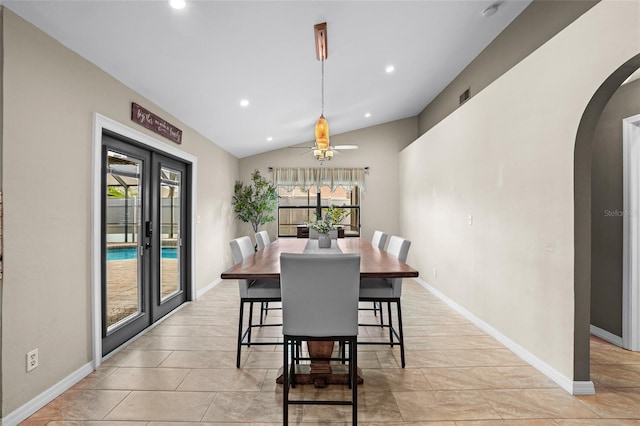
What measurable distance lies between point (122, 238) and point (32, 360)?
4.16 feet

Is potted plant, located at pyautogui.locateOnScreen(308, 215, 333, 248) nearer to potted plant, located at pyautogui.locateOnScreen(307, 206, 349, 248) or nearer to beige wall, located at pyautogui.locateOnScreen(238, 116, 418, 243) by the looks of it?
potted plant, located at pyautogui.locateOnScreen(307, 206, 349, 248)

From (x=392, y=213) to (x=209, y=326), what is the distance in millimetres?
4620

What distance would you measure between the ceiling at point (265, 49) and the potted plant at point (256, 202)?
1.44m

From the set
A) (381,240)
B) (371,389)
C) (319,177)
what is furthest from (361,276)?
(319,177)

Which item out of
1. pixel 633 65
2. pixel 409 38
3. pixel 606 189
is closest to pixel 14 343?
pixel 633 65

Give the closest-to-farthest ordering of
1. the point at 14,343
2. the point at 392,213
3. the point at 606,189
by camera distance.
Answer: the point at 14,343 → the point at 606,189 → the point at 392,213

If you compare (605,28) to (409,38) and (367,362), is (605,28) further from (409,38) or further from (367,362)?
(367,362)

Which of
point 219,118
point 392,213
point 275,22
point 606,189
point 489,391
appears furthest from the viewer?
point 392,213

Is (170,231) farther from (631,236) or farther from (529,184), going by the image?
(631,236)

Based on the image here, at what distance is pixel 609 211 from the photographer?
10.2ft

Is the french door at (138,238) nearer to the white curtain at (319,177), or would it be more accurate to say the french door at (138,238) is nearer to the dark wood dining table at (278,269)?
the dark wood dining table at (278,269)

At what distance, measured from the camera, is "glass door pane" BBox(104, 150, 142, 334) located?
9.41 ft

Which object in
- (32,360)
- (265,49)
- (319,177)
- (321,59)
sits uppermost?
(321,59)

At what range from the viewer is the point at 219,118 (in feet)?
14.4
